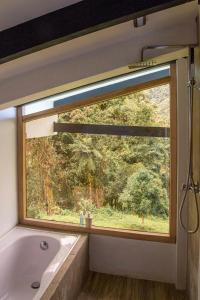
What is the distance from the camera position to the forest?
9.37 ft

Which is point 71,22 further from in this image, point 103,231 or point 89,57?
point 103,231

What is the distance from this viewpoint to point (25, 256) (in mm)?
2920

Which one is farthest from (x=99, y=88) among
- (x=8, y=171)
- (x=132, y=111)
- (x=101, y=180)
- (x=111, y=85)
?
(x=8, y=171)

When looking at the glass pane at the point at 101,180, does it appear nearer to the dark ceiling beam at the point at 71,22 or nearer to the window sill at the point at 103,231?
the window sill at the point at 103,231

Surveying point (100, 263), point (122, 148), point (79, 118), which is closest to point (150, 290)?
point (100, 263)

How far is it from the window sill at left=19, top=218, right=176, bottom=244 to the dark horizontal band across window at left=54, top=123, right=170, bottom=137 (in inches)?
45.7

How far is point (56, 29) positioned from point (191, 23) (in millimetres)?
1081

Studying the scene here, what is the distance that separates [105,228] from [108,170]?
710 mm

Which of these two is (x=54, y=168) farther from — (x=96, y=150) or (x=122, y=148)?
(x=122, y=148)

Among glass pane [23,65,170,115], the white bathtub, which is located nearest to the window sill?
the white bathtub

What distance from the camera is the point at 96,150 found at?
9.86ft

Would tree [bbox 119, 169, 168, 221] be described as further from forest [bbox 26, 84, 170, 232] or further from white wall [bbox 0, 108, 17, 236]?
white wall [bbox 0, 108, 17, 236]

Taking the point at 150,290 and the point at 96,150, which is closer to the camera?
the point at 150,290

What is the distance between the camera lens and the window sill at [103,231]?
9.27 ft
